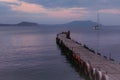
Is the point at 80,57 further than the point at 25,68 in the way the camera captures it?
No

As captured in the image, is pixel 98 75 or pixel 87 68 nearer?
pixel 98 75

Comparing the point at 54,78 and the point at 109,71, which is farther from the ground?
the point at 109,71

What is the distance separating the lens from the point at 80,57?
32.9 m

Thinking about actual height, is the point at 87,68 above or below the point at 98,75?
below

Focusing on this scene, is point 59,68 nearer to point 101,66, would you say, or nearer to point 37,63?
point 37,63

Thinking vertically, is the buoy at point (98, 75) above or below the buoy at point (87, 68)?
above

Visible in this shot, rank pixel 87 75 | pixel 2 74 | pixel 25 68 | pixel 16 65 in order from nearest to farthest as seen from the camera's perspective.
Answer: pixel 87 75
pixel 2 74
pixel 25 68
pixel 16 65

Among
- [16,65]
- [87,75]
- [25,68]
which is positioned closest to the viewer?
[87,75]

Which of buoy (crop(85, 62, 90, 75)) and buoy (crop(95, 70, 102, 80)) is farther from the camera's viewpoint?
buoy (crop(85, 62, 90, 75))

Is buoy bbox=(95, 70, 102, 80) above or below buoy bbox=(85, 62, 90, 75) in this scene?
above

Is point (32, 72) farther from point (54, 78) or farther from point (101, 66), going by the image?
point (101, 66)

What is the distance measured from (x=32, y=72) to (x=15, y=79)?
3.57 metres

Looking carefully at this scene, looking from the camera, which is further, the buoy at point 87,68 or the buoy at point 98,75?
the buoy at point 87,68

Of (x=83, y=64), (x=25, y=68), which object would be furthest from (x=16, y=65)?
(x=83, y=64)
